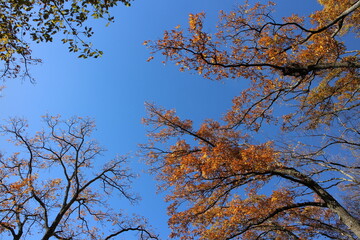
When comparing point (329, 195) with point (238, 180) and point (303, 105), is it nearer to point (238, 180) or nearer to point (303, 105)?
point (238, 180)

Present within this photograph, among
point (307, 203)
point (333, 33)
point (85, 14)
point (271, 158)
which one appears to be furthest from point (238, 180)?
point (85, 14)

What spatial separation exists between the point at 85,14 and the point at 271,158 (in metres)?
7.08

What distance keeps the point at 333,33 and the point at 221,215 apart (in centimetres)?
715

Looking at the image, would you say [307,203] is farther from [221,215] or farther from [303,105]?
[303,105]

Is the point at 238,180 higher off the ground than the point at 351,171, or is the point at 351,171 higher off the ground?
Answer: the point at 351,171

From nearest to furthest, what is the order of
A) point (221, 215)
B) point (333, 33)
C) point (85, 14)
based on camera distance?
point (85, 14), point (333, 33), point (221, 215)

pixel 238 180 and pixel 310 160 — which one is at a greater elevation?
pixel 310 160

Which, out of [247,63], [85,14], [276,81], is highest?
[276,81]

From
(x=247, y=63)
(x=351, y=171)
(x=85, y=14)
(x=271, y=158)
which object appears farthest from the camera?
(x=351, y=171)

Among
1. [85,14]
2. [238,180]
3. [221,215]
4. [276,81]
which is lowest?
[85,14]

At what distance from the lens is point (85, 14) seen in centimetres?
456

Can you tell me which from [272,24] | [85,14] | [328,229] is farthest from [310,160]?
[85,14]

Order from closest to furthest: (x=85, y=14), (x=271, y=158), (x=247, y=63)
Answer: (x=85, y=14)
(x=247, y=63)
(x=271, y=158)

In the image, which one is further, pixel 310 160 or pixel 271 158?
pixel 310 160
